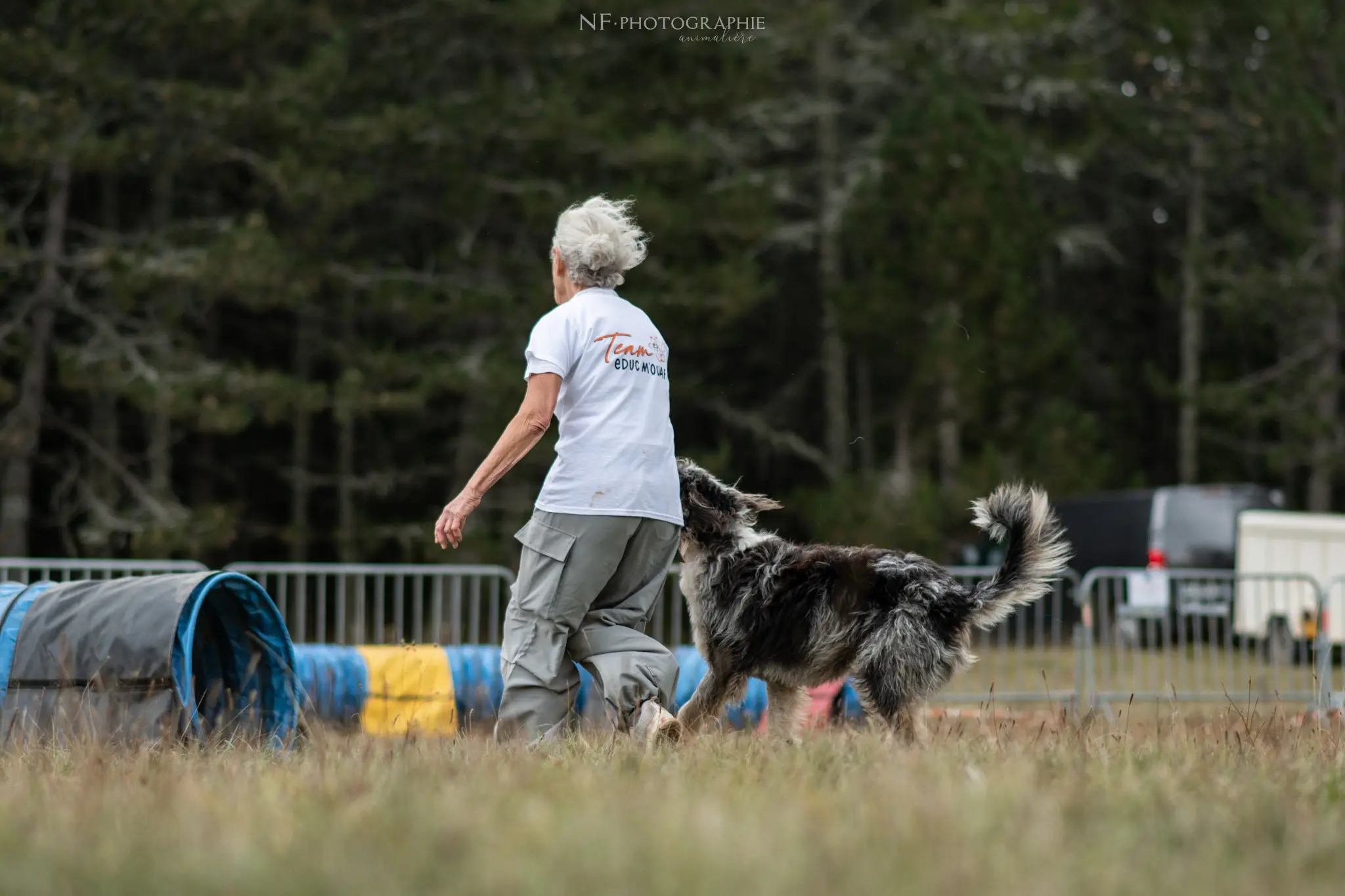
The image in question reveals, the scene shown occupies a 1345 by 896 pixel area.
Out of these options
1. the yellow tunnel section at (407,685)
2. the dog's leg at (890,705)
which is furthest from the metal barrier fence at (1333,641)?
the yellow tunnel section at (407,685)

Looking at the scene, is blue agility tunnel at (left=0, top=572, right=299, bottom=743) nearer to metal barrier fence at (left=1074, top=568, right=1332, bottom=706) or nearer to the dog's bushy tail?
the dog's bushy tail

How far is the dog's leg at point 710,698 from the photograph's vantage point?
210 inches

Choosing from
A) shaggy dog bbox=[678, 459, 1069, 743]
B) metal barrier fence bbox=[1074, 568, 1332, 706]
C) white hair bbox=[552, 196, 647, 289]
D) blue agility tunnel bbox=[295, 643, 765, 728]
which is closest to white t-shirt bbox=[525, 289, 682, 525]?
white hair bbox=[552, 196, 647, 289]

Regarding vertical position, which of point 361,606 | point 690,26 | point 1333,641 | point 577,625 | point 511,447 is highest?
point 690,26

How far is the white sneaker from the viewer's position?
4.65 metres

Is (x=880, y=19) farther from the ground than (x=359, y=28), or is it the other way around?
(x=880, y=19)

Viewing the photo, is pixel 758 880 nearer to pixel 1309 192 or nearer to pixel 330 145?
pixel 330 145

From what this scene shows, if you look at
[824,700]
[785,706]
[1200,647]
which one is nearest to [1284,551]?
[1200,647]

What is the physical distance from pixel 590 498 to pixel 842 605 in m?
1.00

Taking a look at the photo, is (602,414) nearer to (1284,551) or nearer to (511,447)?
(511,447)

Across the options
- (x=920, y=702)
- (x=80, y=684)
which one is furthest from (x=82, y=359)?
(x=920, y=702)

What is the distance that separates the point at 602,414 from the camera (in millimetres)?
4977

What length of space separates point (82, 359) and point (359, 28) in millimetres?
5485

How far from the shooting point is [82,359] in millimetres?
16219
